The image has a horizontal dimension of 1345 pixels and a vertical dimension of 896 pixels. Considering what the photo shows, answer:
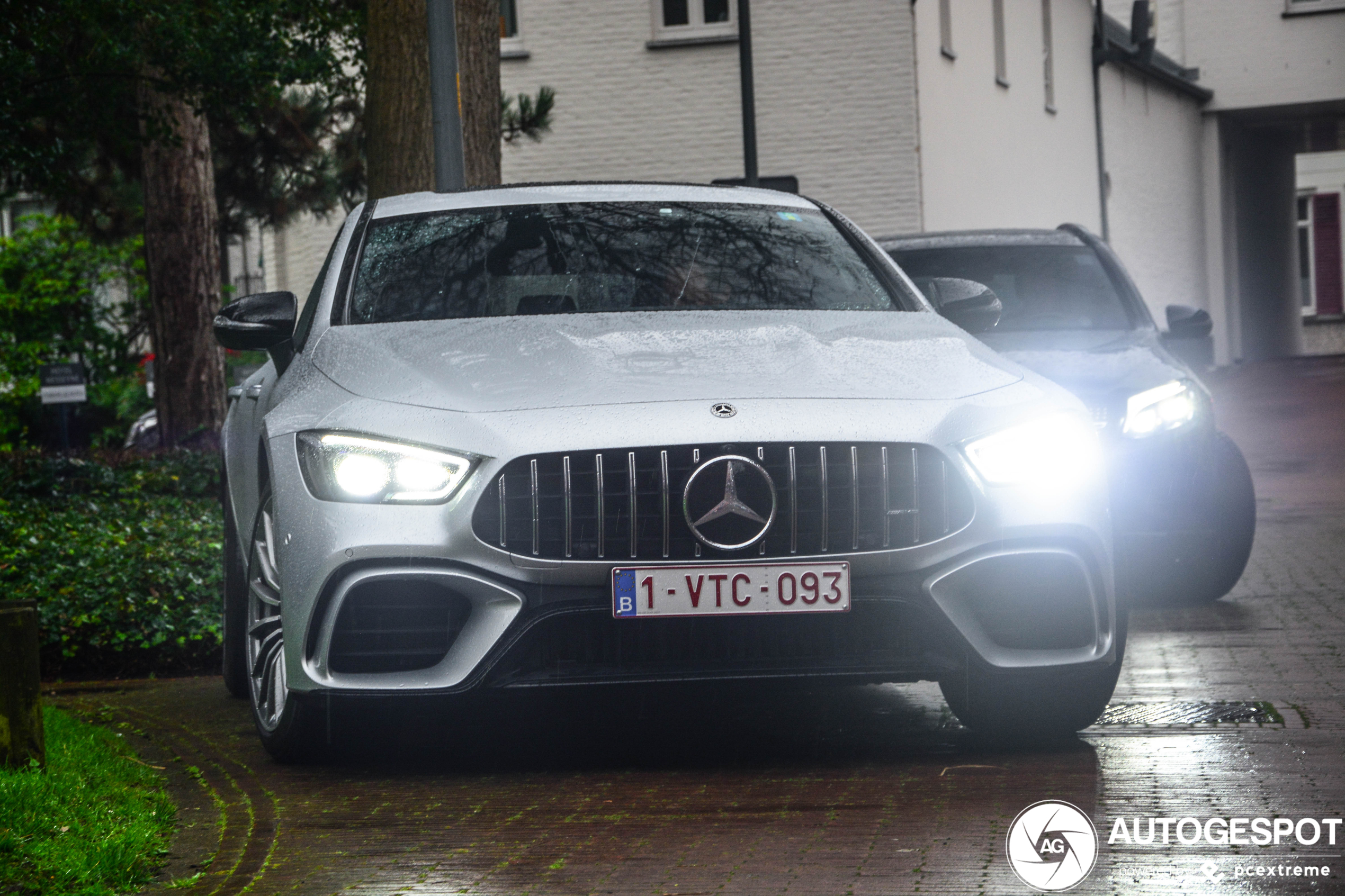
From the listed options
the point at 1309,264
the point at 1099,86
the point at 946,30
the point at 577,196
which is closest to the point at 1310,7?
the point at 1099,86

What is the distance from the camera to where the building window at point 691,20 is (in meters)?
24.3

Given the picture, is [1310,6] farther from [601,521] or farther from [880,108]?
[601,521]

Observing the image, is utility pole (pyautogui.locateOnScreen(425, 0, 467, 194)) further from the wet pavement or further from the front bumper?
the front bumper

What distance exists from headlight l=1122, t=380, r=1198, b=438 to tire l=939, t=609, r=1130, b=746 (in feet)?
9.87

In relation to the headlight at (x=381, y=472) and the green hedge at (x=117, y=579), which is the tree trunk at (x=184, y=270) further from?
the headlight at (x=381, y=472)

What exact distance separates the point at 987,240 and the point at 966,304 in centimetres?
366

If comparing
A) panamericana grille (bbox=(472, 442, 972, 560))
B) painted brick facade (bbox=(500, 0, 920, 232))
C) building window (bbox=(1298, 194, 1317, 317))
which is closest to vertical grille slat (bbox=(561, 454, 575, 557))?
panamericana grille (bbox=(472, 442, 972, 560))

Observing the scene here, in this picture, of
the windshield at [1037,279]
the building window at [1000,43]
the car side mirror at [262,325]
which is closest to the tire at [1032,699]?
the car side mirror at [262,325]

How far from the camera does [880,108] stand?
23.5 m

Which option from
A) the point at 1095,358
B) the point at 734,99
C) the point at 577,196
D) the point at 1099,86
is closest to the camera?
Result: the point at 577,196

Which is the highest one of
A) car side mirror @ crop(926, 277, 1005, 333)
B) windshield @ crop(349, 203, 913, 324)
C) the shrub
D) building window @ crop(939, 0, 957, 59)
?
building window @ crop(939, 0, 957, 59)

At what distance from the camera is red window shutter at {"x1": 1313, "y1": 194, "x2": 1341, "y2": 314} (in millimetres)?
54344

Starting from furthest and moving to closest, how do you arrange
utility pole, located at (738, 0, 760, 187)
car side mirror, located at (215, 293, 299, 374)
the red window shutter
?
the red window shutter < utility pole, located at (738, 0, 760, 187) < car side mirror, located at (215, 293, 299, 374)

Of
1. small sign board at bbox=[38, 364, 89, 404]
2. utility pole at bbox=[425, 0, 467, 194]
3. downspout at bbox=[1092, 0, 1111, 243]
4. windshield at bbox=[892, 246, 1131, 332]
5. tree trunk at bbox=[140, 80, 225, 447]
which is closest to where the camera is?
windshield at bbox=[892, 246, 1131, 332]
